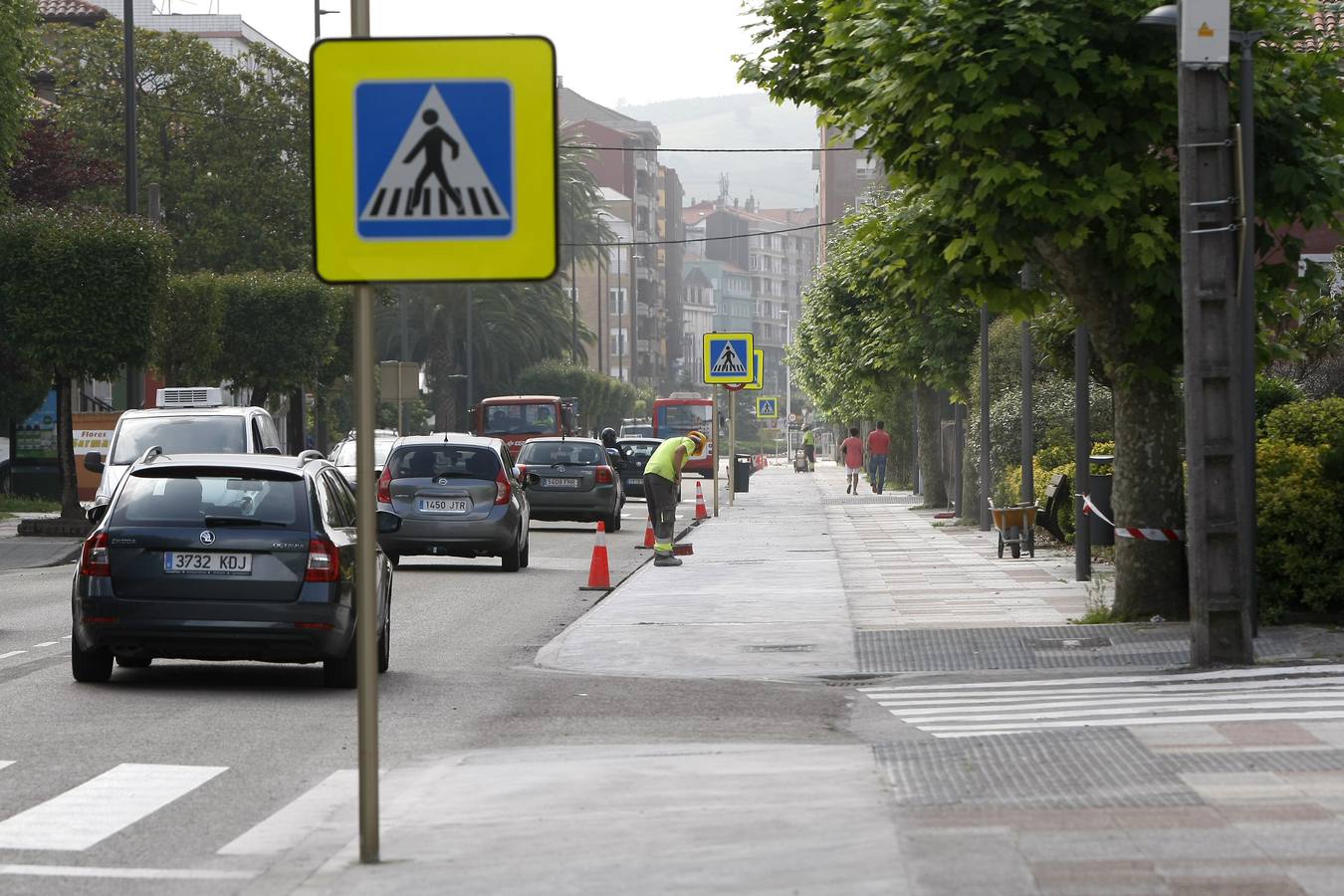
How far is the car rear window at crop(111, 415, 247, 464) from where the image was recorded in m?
28.6

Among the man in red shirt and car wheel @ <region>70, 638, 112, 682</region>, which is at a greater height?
the man in red shirt

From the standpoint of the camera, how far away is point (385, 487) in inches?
1069

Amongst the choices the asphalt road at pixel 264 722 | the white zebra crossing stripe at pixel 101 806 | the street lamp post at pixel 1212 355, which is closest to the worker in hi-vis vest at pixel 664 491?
the asphalt road at pixel 264 722

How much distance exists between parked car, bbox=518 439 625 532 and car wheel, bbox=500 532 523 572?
1070cm

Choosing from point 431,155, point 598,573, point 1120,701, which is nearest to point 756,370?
point 598,573

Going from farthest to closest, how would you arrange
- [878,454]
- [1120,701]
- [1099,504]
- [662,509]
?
[878,454], [662,509], [1099,504], [1120,701]

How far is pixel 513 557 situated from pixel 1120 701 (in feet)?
49.9

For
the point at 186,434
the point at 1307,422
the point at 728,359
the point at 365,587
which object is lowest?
the point at 365,587

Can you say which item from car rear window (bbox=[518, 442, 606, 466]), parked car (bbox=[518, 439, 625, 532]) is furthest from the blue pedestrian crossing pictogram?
car rear window (bbox=[518, 442, 606, 466])

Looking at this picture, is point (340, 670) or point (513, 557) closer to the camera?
point (340, 670)

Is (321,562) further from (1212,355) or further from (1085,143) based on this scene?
(1085,143)

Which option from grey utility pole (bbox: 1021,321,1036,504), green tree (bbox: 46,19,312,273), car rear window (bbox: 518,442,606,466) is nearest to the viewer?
grey utility pole (bbox: 1021,321,1036,504)

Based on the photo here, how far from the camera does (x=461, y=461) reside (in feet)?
89.4

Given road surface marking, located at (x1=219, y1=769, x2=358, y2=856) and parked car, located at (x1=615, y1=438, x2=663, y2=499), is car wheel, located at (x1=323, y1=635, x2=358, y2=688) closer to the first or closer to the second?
road surface marking, located at (x1=219, y1=769, x2=358, y2=856)
